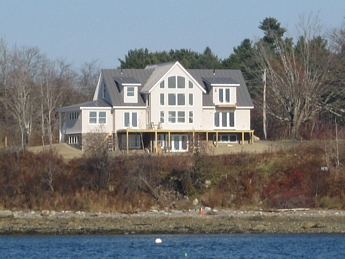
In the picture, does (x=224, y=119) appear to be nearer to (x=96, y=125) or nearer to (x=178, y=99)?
(x=178, y=99)

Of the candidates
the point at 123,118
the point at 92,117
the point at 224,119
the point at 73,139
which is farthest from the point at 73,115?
the point at 224,119

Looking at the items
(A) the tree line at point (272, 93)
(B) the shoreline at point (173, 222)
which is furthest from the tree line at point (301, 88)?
(B) the shoreline at point (173, 222)

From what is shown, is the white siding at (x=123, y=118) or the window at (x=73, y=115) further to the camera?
the window at (x=73, y=115)

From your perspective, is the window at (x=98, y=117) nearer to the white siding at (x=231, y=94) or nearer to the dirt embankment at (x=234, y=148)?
the dirt embankment at (x=234, y=148)

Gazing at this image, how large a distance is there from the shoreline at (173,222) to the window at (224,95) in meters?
20.1

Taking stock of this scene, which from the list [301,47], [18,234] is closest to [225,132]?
[301,47]

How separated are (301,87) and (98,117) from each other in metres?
17.4

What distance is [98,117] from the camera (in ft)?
205

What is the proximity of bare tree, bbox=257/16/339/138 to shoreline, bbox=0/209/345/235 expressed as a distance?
2428cm

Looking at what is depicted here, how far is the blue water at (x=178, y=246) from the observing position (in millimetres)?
32312

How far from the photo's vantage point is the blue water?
3231 cm

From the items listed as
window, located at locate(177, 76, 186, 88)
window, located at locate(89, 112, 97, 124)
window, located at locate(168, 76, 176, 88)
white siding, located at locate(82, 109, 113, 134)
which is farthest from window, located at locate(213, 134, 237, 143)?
window, located at locate(89, 112, 97, 124)

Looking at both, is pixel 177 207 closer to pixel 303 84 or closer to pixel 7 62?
pixel 303 84

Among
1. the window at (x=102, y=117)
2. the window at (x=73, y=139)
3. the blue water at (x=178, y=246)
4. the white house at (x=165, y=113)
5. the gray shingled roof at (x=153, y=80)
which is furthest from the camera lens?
the window at (x=73, y=139)
